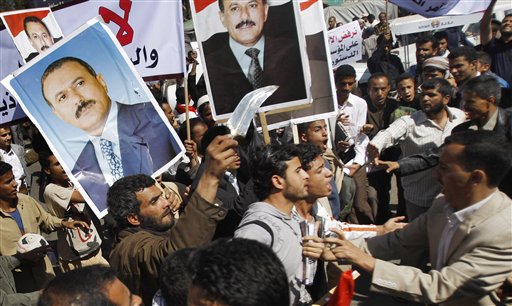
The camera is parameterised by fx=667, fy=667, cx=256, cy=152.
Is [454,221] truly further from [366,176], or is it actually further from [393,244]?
[366,176]

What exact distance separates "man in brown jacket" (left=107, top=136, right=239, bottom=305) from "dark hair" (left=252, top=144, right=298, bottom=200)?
0.28 m

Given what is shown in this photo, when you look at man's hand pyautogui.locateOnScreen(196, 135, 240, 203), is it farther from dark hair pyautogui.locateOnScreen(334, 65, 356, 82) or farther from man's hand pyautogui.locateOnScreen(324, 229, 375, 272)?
dark hair pyautogui.locateOnScreen(334, 65, 356, 82)

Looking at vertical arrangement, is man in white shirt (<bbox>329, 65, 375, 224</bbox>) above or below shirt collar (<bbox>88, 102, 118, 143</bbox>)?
below

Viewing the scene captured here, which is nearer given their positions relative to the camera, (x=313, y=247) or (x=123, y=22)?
(x=313, y=247)

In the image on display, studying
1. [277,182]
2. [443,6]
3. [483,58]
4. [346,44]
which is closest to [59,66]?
[277,182]

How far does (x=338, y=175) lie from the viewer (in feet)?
17.5

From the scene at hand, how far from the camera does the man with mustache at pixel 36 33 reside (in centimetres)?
615

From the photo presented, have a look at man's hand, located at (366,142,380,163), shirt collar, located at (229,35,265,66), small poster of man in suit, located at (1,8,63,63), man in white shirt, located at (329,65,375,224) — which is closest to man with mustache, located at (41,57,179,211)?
shirt collar, located at (229,35,265,66)

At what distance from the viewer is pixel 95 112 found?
4227 mm

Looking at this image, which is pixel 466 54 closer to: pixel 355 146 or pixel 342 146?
pixel 355 146

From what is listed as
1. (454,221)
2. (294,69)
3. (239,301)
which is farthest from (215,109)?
(239,301)

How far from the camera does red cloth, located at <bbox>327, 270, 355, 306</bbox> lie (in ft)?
8.49

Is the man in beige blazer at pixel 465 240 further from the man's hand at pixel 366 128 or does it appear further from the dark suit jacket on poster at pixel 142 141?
the man's hand at pixel 366 128

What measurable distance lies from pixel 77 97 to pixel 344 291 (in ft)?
7.67
